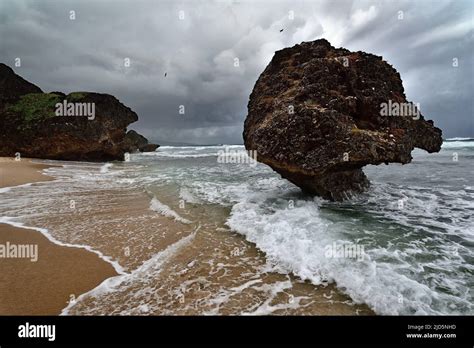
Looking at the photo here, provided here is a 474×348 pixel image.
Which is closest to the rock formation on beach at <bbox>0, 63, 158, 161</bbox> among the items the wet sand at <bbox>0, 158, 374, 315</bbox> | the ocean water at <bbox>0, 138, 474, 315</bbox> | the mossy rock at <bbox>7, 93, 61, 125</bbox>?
the mossy rock at <bbox>7, 93, 61, 125</bbox>

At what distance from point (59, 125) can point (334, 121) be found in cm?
2788

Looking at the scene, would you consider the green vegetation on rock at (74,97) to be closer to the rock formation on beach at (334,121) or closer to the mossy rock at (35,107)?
the mossy rock at (35,107)

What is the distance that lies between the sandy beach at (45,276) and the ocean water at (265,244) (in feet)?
0.86

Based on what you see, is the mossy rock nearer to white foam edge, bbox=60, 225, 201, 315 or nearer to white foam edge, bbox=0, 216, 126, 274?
white foam edge, bbox=0, 216, 126, 274

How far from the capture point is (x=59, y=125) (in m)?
25.4

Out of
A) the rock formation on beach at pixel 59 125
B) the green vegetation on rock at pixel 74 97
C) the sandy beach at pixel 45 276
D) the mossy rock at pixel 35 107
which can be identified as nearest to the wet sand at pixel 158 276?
the sandy beach at pixel 45 276

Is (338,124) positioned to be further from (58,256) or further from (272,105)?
(58,256)

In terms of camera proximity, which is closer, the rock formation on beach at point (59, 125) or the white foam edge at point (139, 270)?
the white foam edge at point (139, 270)

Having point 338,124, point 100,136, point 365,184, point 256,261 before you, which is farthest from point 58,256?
point 100,136

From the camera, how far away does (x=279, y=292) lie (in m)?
3.74

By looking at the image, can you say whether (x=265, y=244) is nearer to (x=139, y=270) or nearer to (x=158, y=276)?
(x=158, y=276)

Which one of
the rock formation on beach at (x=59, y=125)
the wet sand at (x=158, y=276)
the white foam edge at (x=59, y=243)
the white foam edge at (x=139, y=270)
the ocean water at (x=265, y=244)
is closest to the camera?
the wet sand at (x=158, y=276)

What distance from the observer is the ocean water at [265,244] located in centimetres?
354
